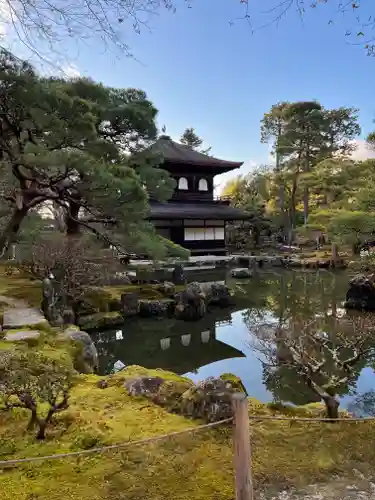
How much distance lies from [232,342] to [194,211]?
1328 cm

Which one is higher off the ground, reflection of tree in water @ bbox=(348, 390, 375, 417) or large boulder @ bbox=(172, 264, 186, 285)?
large boulder @ bbox=(172, 264, 186, 285)

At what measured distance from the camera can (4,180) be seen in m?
9.80

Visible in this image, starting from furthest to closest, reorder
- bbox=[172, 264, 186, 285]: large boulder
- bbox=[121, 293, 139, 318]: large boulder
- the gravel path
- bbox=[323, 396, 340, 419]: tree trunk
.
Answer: bbox=[172, 264, 186, 285]: large boulder
bbox=[121, 293, 139, 318]: large boulder
bbox=[323, 396, 340, 419]: tree trunk
the gravel path

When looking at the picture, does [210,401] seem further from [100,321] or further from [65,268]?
[100,321]

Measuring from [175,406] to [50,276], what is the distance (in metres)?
6.15

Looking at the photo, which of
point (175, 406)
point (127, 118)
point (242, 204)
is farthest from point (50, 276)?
point (242, 204)

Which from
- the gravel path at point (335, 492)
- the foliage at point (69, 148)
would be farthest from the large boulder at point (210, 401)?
the foliage at point (69, 148)

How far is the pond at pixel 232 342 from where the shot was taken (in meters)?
5.91

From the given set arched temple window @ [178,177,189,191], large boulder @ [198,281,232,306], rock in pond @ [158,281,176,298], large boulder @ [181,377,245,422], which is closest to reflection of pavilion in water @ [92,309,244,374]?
large boulder @ [198,281,232,306]

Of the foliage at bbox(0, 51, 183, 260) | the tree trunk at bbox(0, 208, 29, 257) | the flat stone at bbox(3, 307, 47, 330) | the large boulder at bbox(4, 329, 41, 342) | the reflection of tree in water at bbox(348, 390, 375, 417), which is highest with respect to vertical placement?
the foliage at bbox(0, 51, 183, 260)

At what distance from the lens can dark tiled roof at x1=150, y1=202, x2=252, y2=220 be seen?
19.8 meters

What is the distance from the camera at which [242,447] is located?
80.0 inches

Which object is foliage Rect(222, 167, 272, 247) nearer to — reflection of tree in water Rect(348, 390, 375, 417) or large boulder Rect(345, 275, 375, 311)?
large boulder Rect(345, 275, 375, 311)

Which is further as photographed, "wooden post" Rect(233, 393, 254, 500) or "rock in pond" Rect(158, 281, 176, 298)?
"rock in pond" Rect(158, 281, 176, 298)
